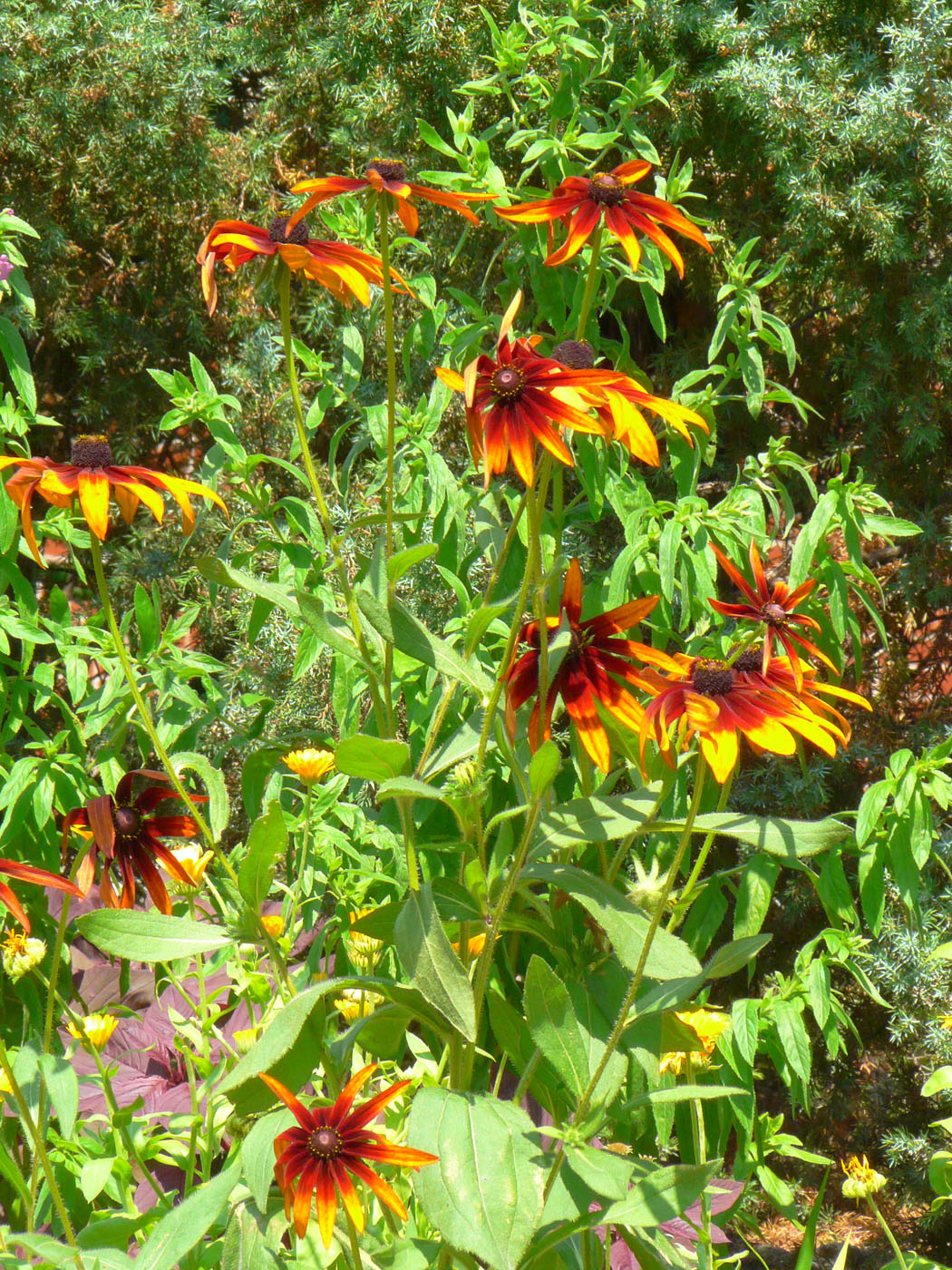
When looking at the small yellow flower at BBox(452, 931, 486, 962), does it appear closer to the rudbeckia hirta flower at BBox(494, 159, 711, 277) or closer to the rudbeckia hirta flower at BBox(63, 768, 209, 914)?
the rudbeckia hirta flower at BBox(63, 768, 209, 914)

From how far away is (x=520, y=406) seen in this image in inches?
27.3

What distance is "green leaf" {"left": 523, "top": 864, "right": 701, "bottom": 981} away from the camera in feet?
2.40

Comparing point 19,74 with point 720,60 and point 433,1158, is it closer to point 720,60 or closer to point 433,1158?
point 720,60

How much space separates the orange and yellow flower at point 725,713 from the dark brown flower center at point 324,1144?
12.9 inches

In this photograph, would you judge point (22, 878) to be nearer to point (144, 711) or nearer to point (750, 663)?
point (144, 711)

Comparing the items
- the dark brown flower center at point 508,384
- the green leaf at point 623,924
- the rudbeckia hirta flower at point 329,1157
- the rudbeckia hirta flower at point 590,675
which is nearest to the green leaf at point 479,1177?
the rudbeckia hirta flower at point 329,1157

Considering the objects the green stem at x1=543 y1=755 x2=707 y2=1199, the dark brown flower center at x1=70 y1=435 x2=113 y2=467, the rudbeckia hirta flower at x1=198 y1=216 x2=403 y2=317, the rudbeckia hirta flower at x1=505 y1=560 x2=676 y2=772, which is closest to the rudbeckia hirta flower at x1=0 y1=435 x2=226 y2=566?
the dark brown flower center at x1=70 y1=435 x2=113 y2=467

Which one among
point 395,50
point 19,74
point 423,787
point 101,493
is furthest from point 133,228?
point 423,787

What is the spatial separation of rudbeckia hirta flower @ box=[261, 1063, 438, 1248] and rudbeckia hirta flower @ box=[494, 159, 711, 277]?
0.63 metres

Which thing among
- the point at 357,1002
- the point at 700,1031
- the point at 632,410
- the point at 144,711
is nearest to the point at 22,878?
the point at 144,711

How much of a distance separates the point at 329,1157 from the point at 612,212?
718 mm

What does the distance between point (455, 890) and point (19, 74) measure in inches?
104

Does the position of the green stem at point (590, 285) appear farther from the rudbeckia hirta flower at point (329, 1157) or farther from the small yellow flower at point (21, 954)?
the small yellow flower at point (21, 954)

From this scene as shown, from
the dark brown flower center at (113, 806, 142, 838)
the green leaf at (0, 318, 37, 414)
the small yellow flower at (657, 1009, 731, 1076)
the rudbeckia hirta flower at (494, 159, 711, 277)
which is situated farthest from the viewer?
the green leaf at (0, 318, 37, 414)
